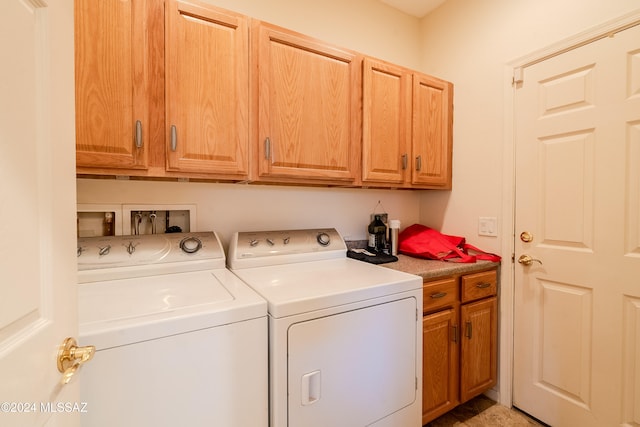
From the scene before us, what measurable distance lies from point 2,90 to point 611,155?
2186mm

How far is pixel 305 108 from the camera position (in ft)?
5.11

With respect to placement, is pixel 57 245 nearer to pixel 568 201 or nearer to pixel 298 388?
pixel 298 388

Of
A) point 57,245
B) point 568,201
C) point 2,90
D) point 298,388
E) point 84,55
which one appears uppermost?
point 84,55

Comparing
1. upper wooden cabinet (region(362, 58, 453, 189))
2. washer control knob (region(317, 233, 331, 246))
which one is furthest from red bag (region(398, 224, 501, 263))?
washer control knob (region(317, 233, 331, 246))

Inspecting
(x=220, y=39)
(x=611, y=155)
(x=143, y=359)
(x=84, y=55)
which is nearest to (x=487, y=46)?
(x=611, y=155)

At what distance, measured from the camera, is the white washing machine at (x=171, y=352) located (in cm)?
78

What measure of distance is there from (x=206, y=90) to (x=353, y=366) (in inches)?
55.1

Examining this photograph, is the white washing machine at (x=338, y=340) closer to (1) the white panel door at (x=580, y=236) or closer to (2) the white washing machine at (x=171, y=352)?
(2) the white washing machine at (x=171, y=352)

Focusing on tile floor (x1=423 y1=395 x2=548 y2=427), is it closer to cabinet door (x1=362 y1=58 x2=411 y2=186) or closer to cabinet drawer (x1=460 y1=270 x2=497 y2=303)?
cabinet drawer (x1=460 y1=270 x2=497 y2=303)

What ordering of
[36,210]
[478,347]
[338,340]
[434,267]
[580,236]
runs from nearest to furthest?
[36,210], [338,340], [580,236], [434,267], [478,347]

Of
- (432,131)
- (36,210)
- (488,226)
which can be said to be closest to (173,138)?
(36,210)

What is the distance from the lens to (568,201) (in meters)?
1.56

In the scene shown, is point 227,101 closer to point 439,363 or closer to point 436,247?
point 436,247

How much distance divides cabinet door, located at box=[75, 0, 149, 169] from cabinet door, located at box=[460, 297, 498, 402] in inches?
77.7
